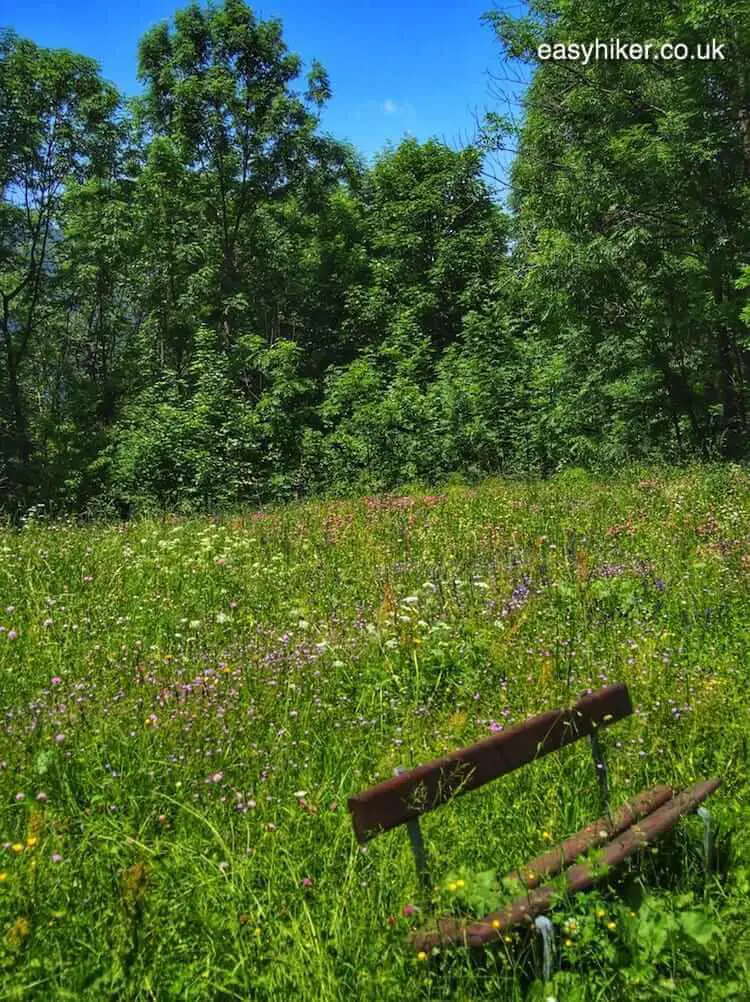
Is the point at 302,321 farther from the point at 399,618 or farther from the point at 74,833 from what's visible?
the point at 74,833

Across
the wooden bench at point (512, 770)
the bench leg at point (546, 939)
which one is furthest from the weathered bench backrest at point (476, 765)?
the bench leg at point (546, 939)

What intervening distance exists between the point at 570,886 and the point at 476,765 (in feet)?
1.60

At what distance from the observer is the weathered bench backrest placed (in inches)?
94.0

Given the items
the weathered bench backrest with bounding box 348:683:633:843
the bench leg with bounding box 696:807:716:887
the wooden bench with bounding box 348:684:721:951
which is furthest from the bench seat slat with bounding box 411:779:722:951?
the weathered bench backrest with bounding box 348:683:633:843

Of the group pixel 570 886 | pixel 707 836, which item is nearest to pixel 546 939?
pixel 570 886

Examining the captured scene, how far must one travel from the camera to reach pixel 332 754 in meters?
3.82

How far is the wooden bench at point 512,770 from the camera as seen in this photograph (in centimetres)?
239

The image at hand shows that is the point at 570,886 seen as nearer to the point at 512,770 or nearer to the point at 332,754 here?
the point at 512,770

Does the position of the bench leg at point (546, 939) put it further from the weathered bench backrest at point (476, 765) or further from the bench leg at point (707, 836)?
the bench leg at point (707, 836)

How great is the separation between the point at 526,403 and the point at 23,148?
13751 mm

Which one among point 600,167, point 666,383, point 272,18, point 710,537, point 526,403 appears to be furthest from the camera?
point 272,18

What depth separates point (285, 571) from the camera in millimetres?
6941

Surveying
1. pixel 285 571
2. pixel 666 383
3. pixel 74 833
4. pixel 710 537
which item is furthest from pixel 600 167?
pixel 74 833

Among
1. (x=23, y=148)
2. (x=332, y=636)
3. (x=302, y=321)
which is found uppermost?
(x=23, y=148)
